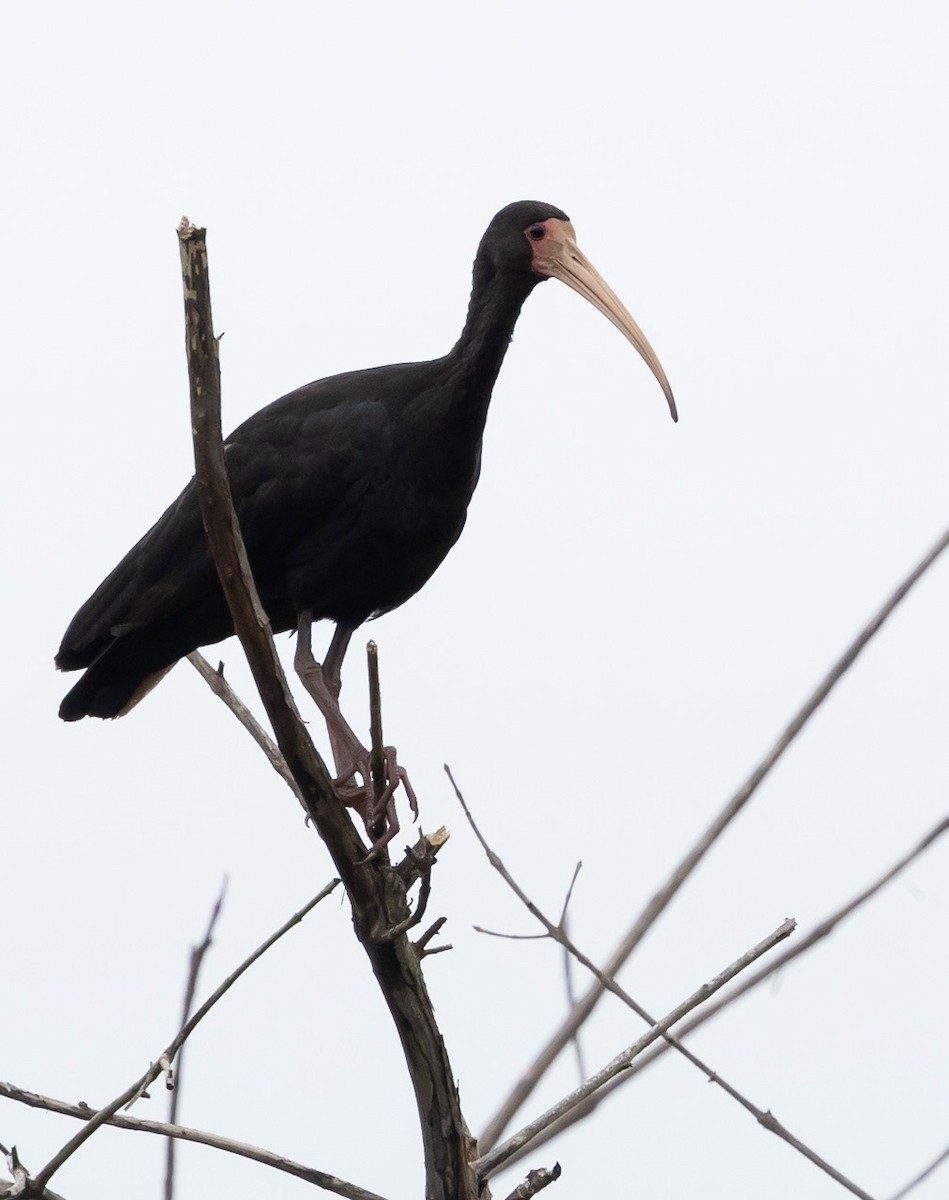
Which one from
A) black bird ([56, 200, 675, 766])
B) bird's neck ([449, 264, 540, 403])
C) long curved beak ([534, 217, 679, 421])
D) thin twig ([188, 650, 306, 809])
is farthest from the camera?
long curved beak ([534, 217, 679, 421])

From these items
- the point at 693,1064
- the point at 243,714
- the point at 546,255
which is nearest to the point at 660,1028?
the point at 693,1064

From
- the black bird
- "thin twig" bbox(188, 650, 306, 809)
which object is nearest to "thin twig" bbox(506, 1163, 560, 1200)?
→ "thin twig" bbox(188, 650, 306, 809)

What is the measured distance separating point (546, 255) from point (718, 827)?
2865mm

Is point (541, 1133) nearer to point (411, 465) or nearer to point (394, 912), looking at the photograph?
point (394, 912)

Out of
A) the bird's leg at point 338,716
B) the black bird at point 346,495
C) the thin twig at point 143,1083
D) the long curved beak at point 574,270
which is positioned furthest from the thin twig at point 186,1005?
the long curved beak at point 574,270

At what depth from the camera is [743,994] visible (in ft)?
11.0

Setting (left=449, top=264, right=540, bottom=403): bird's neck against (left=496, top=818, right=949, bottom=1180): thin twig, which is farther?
(left=449, top=264, right=540, bottom=403): bird's neck

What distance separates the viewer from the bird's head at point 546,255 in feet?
18.5

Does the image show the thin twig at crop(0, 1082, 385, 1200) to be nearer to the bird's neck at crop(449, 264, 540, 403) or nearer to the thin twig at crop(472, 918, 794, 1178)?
the thin twig at crop(472, 918, 794, 1178)

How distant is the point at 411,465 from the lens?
17.7 feet

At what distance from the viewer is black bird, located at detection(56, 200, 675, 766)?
17.6 feet

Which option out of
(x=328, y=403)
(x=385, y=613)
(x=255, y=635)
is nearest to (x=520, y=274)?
(x=328, y=403)

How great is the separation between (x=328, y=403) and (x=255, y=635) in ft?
6.23

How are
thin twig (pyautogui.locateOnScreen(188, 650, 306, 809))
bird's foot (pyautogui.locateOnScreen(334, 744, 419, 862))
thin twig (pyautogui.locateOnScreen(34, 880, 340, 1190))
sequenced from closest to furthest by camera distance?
thin twig (pyautogui.locateOnScreen(34, 880, 340, 1190)) → bird's foot (pyautogui.locateOnScreen(334, 744, 419, 862)) → thin twig (pyautogui.locateOnScreen(188, 650, 306, 809))
